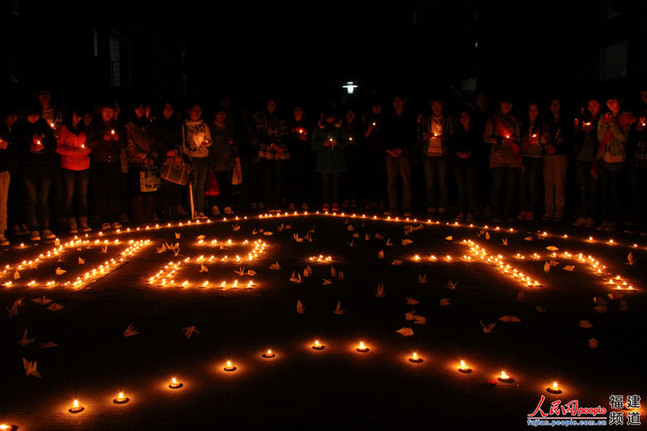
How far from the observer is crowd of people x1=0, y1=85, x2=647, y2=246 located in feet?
31.5

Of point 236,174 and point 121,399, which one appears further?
point 236,174

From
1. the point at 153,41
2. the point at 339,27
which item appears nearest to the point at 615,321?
the point at 339,27

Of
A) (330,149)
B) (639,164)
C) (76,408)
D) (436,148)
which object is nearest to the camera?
(76,408)

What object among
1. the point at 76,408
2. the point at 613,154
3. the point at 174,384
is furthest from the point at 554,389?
the point at 613,154

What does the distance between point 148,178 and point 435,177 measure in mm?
4810

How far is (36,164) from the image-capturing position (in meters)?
9.48

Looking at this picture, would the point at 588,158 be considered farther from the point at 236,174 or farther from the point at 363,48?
the point at 363,48

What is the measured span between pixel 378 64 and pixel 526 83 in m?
4.98

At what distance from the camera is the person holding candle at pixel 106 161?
1022cm

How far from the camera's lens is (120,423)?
3.44 meters

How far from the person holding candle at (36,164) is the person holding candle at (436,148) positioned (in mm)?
5852

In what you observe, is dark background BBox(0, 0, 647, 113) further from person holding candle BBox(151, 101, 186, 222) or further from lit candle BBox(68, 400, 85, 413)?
lit candle BBox(68, 400, 85, 413)

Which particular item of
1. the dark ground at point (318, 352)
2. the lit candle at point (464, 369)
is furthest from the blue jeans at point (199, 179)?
the lit candle at point (464, 369)

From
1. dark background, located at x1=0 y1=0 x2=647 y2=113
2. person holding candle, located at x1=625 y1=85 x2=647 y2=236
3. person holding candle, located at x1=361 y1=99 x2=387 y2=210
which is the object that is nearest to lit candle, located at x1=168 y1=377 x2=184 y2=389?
person holding candle, located at x1=625 y1=85 x2=647 y2=236
